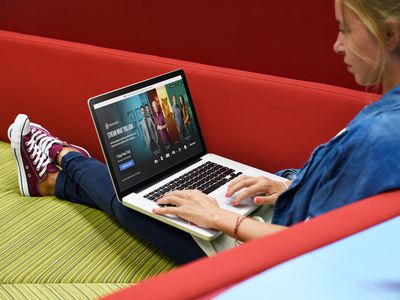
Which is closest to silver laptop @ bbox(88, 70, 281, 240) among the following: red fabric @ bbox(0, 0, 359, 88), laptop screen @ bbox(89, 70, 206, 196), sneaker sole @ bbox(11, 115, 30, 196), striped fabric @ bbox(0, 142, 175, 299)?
laptop screen @ bbox(89, 70, 206, 196)

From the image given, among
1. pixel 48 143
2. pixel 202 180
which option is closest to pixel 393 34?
pixel 202 180

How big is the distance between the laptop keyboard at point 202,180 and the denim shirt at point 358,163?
44 cm

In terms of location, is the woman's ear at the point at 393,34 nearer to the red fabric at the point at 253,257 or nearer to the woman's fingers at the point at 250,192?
the red fabric at the point at 253,257

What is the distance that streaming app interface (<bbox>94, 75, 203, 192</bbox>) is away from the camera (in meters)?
1.50

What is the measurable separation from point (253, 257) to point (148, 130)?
0.96 m

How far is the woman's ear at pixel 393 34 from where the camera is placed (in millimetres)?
956

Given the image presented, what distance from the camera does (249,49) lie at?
183 cm

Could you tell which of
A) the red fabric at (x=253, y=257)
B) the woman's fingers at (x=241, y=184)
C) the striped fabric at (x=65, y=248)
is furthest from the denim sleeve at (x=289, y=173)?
the red fabric at (x=253, y=257)

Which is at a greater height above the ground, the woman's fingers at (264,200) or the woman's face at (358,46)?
the woman's face at (358,46)

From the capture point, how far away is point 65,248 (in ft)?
4.95

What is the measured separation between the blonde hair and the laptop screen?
74 centimetres

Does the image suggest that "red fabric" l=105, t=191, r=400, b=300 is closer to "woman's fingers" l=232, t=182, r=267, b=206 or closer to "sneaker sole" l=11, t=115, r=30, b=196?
"woman's fingers" l=232, t=182, r=267, b=206

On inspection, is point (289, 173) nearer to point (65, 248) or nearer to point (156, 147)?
point (156, 147)

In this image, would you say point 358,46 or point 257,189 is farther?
point 257,189
